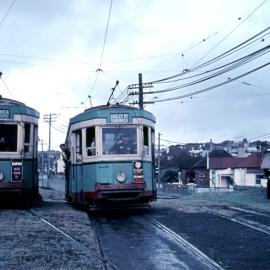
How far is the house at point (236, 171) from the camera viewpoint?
239ft

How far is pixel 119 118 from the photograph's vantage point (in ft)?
53.3

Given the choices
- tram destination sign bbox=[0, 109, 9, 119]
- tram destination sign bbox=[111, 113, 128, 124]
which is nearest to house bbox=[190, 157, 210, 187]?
tram destination sign bbox=[111, 113, 128, 124]

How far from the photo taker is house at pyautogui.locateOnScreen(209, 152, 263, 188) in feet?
239

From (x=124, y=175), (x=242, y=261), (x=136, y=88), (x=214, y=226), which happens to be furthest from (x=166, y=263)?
(x=136, y=88)

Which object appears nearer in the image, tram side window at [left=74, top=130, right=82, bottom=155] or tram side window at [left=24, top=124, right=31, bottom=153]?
tram side window at [left=74, top=130, right=82, bottom=155]

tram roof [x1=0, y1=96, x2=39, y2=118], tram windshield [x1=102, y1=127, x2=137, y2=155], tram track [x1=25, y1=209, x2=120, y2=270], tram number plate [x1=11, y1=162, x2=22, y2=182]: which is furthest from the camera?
tram roof [x1=0, y1=96, x2=39, y2=118]

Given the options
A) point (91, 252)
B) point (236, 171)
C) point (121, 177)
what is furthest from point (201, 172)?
point (91, 252)

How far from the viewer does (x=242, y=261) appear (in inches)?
347

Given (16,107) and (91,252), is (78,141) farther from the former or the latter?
(91,252)

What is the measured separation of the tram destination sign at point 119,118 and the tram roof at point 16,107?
308 cm

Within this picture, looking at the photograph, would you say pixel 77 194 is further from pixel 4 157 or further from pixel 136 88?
pixel 136 88

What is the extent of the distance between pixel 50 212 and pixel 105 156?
2300 millimetres

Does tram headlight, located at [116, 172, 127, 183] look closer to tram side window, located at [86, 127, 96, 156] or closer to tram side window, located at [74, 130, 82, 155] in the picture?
tram side window, located at [86, 127, 96, 156]

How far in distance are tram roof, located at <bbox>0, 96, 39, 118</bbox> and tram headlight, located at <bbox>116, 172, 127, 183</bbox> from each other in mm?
3881
